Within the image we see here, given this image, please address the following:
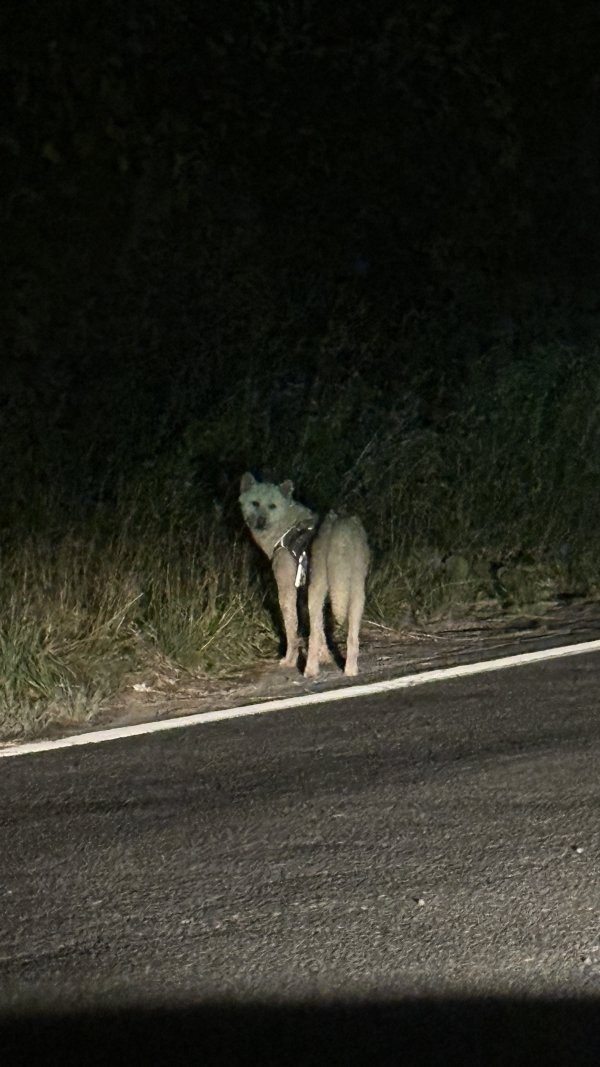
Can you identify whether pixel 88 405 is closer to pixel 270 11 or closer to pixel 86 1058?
pixel 270 11

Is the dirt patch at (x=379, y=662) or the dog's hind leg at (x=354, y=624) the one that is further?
the dog's hind leg at (x=354, y=624)

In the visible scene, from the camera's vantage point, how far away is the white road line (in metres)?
7.10

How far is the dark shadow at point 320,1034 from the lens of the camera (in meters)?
4.08

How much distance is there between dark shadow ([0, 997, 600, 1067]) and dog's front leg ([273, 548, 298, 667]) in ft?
14.0

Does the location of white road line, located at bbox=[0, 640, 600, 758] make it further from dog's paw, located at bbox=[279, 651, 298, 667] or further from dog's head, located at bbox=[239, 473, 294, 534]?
dog's head, located at bbox=[239, 473, 294, 534]

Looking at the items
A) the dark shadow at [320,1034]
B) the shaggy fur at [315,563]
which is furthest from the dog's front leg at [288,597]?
the dark shadow at [320,1034]

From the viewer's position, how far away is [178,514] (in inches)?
407

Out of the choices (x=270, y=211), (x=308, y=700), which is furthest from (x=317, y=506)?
(x=270, y=211)

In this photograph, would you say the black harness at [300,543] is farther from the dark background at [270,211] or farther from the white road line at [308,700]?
the dark background at [270,211]

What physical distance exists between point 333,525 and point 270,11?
42.2 ft

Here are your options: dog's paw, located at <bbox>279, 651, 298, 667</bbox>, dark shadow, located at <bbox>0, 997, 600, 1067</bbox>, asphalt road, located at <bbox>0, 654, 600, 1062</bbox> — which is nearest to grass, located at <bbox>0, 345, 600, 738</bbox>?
dog's paw, located at <bbox>279, 651, 298, 667</bbox>

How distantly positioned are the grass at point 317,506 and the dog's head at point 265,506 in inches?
21.9

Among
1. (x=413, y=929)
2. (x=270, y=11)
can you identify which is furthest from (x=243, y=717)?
(x=270, y=11)

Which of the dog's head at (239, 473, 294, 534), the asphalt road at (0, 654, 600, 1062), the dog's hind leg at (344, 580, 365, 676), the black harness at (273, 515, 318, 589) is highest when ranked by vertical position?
the dog's head at (239, 473, 294, 534)
